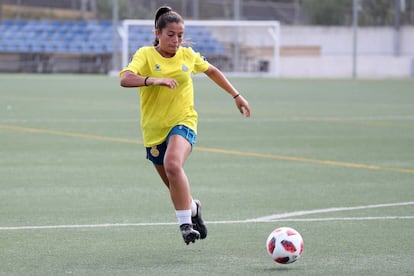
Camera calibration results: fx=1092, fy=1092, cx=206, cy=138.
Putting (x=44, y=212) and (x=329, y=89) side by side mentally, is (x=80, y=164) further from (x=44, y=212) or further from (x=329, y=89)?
(x=329, y=89)

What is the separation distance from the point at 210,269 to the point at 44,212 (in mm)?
3130

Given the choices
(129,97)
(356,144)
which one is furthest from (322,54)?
(356,144)

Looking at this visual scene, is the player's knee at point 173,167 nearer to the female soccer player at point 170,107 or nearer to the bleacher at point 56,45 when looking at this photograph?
the female soccer player at point 170,107

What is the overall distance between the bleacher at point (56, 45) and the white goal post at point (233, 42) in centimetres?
542

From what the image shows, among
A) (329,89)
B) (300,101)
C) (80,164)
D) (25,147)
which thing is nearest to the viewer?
(80,164)

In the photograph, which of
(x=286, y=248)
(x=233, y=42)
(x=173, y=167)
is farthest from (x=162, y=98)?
(x=233, y=42)

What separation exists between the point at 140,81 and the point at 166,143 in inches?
25.0

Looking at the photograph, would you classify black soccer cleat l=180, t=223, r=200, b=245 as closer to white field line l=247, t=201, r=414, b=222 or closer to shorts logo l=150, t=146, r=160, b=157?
shorts logo l=150, t=146, r=160, b=157

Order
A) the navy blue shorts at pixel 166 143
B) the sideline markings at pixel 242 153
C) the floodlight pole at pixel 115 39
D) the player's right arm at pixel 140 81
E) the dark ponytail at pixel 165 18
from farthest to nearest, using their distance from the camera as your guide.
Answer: the floodlight pole at pixel 115 39, the sideline markings at pixel 242 153, the navy blue shorts at pixel 166 143, the dark ponytail at pixel 165 18, the player's right arm at pixel 140 81

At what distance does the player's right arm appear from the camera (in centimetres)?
769

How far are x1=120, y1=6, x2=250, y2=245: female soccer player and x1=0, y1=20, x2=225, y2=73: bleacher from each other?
47.3 m

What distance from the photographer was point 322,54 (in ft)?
193

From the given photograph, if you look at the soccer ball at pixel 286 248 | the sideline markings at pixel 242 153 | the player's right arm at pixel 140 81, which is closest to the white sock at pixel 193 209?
the player's right arm at pixel 140 81

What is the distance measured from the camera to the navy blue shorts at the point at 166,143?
827cm
